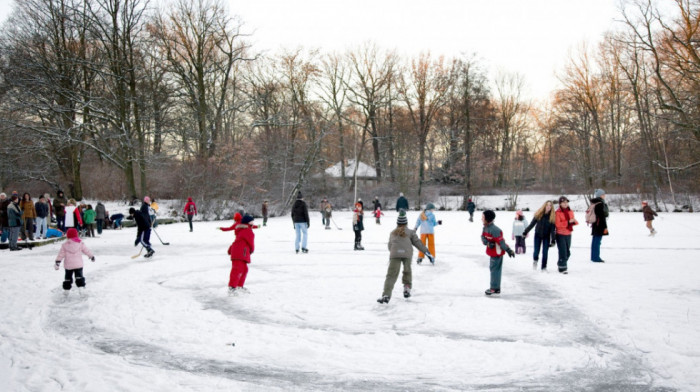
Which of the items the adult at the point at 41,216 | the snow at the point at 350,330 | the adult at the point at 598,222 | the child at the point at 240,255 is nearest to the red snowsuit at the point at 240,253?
the child at the point at 240,255

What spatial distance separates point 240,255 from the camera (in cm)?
804

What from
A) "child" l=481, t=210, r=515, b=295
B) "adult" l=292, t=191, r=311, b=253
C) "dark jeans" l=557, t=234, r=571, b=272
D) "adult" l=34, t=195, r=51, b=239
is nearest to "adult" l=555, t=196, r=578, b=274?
"dark jeans" l=557, t=234, r=571, b=272

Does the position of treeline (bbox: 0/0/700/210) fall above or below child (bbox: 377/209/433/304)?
above

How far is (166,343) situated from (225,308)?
1.71 meters

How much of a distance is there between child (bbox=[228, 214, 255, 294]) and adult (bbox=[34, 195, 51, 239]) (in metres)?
12.3

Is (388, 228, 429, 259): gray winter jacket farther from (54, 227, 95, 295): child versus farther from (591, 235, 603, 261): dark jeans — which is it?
(591, 235, 603, 261): dark jeans

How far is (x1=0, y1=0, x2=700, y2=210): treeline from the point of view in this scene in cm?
2630

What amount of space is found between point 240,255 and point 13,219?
1031cm

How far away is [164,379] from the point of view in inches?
171

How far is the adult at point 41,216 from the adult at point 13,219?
89.7 inches

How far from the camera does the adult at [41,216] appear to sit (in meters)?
16.4

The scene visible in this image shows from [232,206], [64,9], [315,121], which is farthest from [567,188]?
[64,9]

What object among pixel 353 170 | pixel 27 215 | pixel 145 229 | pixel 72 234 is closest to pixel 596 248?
pixel 72 234

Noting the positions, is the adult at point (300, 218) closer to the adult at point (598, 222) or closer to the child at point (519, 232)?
the child at point (519, 232)
